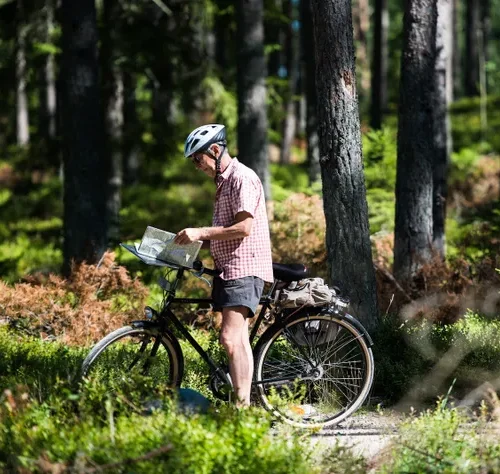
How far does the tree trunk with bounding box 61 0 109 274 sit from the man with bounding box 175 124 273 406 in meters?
6.17

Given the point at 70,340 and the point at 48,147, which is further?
the point at 48,147

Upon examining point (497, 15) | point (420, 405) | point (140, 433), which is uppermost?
point (497, 15)

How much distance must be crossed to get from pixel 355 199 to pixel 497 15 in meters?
62.1

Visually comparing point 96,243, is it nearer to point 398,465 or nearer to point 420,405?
point 420,405

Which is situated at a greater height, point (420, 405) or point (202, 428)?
point (202, 428)

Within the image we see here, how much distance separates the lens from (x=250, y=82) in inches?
616

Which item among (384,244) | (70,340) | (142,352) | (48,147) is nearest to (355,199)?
(142,352)

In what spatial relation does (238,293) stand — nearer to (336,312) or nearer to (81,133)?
(336,312)

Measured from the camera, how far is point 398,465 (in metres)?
5.08

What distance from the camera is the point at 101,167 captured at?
41.5ft

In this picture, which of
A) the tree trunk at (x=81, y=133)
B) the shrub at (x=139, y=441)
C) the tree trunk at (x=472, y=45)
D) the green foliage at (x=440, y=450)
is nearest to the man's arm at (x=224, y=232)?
the shrub at (x=139, y=441)

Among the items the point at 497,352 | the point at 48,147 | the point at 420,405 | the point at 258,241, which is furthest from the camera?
the point at 48,147

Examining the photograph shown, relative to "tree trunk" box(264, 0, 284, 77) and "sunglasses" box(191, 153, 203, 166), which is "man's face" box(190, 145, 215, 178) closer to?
"sunglasses" box(191, 153, 203, 166)

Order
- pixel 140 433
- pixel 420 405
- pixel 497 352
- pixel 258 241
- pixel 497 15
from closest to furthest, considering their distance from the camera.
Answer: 1. pixel 140 433
2. pixel 258 241
3. pixel 420 405
4. pixel 497 352
5. pixel 497 15
